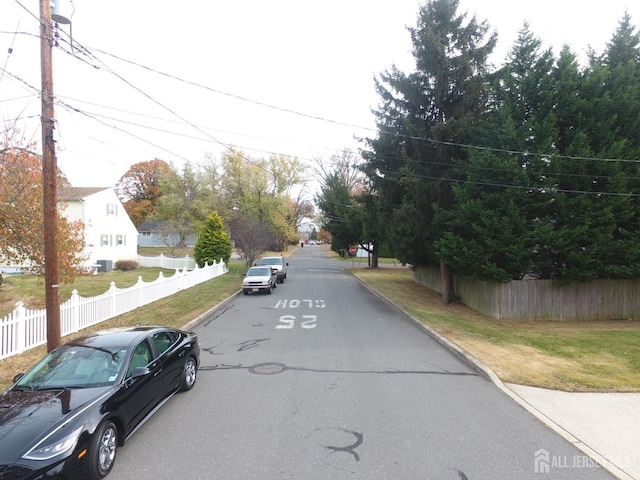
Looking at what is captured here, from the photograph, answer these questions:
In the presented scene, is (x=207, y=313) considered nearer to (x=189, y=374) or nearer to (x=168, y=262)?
(x=189, y=374)

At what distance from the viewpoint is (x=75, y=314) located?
34.9 feet

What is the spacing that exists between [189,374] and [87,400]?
245 cm

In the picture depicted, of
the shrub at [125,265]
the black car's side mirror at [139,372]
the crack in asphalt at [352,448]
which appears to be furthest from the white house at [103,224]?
the crack in asphalt at [352,448]

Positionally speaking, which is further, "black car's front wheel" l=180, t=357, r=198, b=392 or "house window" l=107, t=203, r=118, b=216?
"house window" l=107, t=203, r=118, b=216

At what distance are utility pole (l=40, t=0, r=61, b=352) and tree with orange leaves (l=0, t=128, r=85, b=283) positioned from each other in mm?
4196

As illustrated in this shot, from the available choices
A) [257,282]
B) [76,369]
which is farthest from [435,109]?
[76,369]

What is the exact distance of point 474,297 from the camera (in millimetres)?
16938

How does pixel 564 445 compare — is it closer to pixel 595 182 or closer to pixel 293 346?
pixel 293 346

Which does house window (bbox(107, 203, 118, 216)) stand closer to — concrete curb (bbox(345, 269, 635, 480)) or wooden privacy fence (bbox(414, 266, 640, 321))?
concrete curb (bbox(345, 269, 635, 480))

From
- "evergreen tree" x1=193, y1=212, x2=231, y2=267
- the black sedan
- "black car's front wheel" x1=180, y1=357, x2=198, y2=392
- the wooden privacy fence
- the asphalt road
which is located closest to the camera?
the black sedan

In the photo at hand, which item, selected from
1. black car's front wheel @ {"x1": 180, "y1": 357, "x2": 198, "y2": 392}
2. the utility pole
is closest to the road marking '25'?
black car's front wheel @ {"x1": 180, "y1": 357, "x2": 198, "y2": 392}

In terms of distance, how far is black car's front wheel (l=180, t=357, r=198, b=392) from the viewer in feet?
21.0

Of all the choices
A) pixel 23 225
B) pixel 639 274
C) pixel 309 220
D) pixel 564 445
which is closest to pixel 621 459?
pixel 564 445

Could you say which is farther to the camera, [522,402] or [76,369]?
[522,402]
